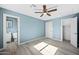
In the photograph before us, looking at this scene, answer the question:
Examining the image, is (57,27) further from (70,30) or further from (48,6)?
(48,6)

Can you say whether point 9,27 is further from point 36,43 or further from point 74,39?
point 74,39

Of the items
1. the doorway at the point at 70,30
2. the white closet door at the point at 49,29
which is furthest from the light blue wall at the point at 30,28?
the doorway at the point at 70,30

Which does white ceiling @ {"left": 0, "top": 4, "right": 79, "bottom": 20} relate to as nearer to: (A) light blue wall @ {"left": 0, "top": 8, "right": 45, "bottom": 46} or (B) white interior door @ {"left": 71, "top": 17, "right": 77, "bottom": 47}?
(A) light blue wall @ {"left": 0, "top": 8, "right": 45, "bottom": 46}

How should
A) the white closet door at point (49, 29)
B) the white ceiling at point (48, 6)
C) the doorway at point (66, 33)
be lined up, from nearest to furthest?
the white ceiling at point (48, 6)
the doorway at point (66, 33)
the white closet door at point (49, 29)

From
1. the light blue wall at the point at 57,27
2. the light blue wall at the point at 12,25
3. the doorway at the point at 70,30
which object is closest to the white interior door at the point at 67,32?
the doorway at the point at 70,30

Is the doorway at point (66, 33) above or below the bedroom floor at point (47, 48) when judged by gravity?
above

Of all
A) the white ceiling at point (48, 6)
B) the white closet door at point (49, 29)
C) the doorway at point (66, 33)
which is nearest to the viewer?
the white ceiling at point (48, 6)

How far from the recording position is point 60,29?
6.42 feet

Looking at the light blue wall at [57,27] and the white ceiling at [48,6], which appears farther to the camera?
the light blue wall at [57,27]

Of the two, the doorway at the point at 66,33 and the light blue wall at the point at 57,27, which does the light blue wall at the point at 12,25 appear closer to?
the light blue wall at the point at 57,27

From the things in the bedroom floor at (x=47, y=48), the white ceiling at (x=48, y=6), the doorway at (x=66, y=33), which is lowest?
the bedroom floor at (x=47, y=48)

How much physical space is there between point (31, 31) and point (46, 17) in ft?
1.68

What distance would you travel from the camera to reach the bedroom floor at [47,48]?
6.11 feet

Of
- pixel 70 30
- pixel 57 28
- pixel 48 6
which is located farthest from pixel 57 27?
pixel 48 6
